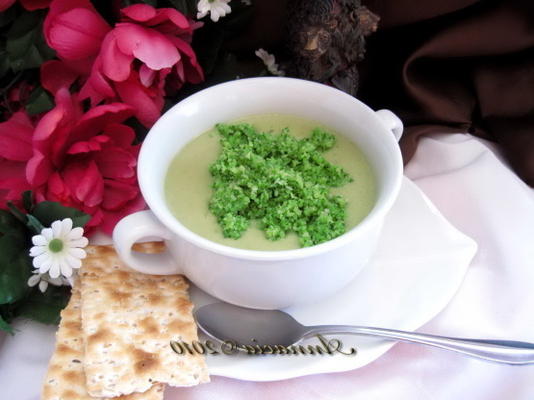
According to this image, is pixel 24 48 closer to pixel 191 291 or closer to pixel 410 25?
pixel 191 291

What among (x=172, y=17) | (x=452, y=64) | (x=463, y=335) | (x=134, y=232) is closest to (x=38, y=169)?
(x=134, y=232)

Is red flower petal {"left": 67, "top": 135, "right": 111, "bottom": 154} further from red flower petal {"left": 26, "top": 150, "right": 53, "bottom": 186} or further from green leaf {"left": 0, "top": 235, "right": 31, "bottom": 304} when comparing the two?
green leaf {"left": 0, "top": 235, "right": 31, "bottom": 304}

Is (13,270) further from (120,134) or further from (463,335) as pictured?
(463,335)

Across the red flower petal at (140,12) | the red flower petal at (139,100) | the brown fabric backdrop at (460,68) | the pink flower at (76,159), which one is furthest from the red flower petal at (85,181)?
the brown fabric backdrop at (460,68)

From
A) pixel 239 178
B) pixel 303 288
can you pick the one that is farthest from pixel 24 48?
pixel 303 288

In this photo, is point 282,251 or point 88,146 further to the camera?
point 88,146

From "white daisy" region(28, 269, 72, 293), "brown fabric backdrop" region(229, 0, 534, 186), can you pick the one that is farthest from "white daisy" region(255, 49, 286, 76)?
"white daisy" region(28, 269, 72, 293)
